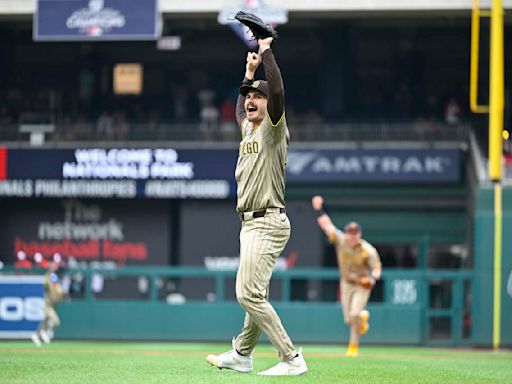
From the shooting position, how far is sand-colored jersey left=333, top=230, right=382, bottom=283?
18.2 m

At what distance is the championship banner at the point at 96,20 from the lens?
98.3 ft

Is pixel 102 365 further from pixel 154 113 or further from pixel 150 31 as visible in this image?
pixel 154 113

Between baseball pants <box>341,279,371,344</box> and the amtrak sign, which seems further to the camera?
the amtrak sign

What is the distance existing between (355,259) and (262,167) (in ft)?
30.6

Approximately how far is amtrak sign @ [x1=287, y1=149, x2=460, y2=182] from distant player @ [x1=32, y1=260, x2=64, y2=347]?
7.69m

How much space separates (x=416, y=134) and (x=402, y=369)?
767 inches

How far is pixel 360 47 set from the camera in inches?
1409

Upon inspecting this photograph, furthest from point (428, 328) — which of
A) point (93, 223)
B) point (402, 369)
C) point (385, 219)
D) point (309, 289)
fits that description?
point (402, 369)

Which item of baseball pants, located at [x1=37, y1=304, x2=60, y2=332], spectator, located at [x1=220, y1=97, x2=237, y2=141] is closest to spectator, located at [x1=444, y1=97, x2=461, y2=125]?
spectator, located at [x1=220, y1=97, x2=237, y2=141]

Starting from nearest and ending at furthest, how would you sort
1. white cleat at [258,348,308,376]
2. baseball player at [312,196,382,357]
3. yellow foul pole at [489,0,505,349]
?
white cleat at [258,348,308,376] < baseball player at [312,196,382,357] < yellow foul pole at [489,0,505,349]

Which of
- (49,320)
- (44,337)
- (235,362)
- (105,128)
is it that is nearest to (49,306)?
(49,320)

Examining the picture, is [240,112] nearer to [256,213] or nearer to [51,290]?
[256,213]

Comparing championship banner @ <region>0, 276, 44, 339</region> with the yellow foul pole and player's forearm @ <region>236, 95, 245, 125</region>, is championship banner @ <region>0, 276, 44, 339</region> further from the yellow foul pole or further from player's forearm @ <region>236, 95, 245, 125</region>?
player's forearm @ <region>236, 95, 245, 125</region>

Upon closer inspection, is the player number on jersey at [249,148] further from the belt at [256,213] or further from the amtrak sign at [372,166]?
the amtrak sign at [372,166]
